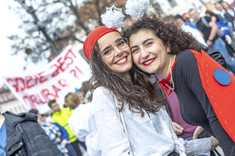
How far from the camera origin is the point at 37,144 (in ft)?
5.14

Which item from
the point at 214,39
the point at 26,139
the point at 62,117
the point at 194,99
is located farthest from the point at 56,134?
the point at 214,39

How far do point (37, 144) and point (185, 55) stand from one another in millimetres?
1250

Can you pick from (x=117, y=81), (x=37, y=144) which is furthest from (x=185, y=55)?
(x=37, y=144)

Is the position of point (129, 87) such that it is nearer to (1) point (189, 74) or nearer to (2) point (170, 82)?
(2) point (170, 82)

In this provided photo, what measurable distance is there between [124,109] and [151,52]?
57cm

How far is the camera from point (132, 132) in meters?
1.78

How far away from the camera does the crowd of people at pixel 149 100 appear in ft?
5.15

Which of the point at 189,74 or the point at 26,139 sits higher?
the point at 26,139

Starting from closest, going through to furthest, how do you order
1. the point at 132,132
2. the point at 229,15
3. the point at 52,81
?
1. the point at 132,132
2. the point at 52,81
3. the point at 229,15

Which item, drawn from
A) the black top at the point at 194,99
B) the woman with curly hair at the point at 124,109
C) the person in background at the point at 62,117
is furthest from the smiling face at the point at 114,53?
the person in background at the point at 62,117

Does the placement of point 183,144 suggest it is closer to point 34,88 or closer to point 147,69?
point 147,69

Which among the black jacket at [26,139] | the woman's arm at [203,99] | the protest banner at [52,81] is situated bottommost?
the woman's arm at [203,99]

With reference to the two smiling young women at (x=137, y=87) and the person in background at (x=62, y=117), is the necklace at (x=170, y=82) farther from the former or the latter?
the person in background at (x=62, y=117)

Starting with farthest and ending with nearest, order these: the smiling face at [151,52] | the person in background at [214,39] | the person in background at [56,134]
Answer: the person in background at [214,39]
the person in background at [56,134]
the smiling face at [151,52]
